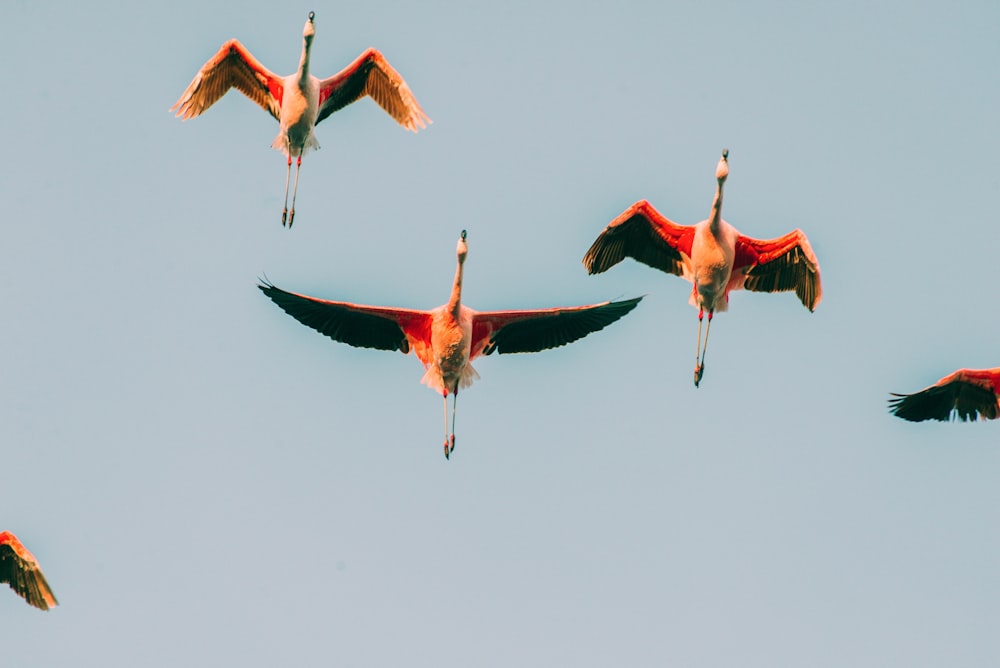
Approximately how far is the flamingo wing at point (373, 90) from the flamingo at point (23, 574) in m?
10.4

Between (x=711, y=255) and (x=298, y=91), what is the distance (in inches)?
347

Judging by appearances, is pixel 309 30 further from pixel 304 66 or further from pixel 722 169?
pixel 722 169

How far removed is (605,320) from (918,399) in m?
6.19

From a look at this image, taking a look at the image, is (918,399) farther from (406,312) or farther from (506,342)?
(406,312)

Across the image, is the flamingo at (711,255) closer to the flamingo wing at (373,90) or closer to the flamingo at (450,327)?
the flamingo at (450,327)

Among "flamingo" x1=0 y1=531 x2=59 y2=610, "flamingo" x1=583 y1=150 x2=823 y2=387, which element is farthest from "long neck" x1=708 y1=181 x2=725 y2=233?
"flamingo" x1=0 y1=531 x2=59 y2=610

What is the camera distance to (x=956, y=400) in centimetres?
3088

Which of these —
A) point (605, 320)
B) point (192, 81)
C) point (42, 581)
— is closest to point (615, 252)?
point (605, 320)

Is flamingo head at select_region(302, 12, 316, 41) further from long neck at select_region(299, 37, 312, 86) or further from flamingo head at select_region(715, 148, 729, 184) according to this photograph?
flamingo head at select_region(715, 148, 729, 184)

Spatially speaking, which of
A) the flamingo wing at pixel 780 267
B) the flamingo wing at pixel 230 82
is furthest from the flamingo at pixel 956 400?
the flamingo wing at pixel 230 82

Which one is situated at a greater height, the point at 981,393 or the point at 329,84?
the point at 329,84

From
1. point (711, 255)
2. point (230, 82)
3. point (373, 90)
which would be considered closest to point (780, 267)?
point (711, 255)

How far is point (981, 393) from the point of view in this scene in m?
30.7

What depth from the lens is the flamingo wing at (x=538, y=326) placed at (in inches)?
1214
